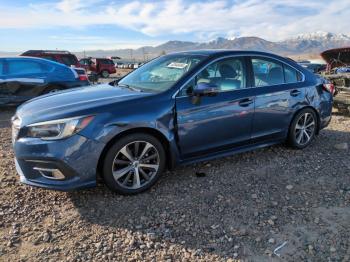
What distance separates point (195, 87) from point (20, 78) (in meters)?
6.37

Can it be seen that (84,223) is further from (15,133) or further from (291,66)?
(291,66)

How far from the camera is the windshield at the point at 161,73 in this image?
464cm

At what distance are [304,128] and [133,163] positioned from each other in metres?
3.03

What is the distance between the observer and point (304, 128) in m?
5.87

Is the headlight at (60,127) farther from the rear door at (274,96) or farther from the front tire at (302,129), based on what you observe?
the front tire at (302,129)

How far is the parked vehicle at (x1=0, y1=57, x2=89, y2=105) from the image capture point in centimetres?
926

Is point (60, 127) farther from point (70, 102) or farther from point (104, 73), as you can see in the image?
point (104, 73)

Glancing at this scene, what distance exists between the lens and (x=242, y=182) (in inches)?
183

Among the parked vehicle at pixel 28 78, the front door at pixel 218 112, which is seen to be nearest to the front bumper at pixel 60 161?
the front door at pixel 218 112

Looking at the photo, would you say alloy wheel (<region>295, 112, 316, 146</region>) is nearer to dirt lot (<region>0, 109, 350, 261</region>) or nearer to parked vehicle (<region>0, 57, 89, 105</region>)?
dirt lot (<region>0, 109, 350, 261</region>)

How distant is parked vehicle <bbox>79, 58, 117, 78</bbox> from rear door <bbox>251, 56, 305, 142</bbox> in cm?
2550

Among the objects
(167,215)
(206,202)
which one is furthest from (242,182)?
(167,215)

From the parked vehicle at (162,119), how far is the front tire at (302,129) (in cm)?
2

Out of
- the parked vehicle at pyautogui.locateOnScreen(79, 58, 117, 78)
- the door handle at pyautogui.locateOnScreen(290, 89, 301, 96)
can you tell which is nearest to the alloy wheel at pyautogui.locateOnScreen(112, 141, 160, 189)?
the door handle at pyautogui.locateOnScreen(290, 89, 301, 96)
